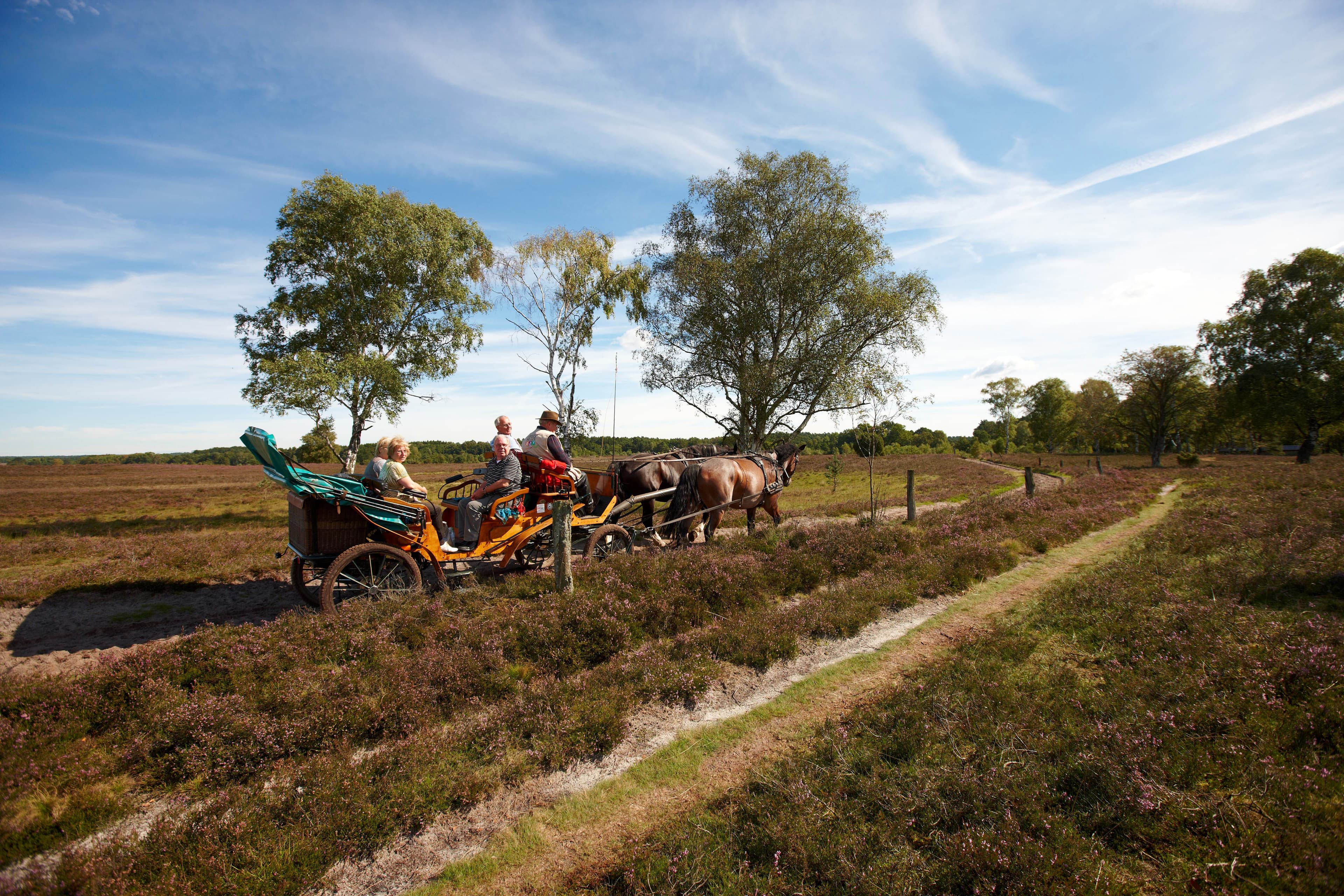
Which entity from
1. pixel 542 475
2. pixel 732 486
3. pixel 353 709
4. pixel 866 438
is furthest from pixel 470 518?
pixel 866 438

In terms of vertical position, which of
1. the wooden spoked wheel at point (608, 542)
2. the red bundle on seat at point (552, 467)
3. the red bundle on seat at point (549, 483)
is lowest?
the wooden spoked wheel at point (608, 542)

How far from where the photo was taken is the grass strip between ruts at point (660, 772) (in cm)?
336

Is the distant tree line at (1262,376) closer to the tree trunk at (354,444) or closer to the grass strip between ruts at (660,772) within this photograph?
the grass strip between ruts at (660,772)

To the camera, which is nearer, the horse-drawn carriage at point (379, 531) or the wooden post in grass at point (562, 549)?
the horse-drawn carriage at point (379, 531)

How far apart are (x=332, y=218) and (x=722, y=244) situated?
15283 mm

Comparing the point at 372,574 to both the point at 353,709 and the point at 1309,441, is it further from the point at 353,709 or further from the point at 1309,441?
the point at 1309,441

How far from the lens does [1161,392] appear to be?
52594 millimetres

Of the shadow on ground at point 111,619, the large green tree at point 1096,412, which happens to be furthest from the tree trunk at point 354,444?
the large green tree at point 1096,412

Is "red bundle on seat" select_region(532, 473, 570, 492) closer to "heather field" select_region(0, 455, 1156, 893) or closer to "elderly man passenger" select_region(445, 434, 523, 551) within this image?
"elderly man passenger" select_region(445, 434, 523, 551)

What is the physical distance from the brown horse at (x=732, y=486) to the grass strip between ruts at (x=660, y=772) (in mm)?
4549

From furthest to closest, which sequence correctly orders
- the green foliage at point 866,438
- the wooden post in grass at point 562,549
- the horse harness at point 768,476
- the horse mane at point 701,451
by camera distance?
the green foliage at point 866,438 < the horse mane at point 701,451 < the horse harness at point 768,476 < the wooden post in grass at point 562,549

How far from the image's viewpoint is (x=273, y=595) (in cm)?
884

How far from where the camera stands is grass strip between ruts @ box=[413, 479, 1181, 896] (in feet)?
11.0

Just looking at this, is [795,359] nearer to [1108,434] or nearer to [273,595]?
[273,595]
